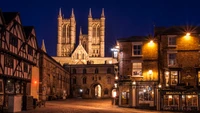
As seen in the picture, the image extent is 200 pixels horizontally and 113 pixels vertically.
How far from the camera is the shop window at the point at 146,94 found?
4512cm

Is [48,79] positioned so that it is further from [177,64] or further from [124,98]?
[177,64]

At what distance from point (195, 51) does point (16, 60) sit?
74.7 ft

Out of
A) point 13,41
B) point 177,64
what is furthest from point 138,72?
point 13,41

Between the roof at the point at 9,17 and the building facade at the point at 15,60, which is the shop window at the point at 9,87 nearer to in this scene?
the building facade at the point at 15,60

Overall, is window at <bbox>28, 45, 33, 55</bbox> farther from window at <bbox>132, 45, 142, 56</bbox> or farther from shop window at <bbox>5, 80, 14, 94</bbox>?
window at <bbox>132, 45, 142, 56</bbox>

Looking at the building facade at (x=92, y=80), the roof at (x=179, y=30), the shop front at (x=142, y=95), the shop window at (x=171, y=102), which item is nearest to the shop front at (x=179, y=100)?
the shop window at (x=171, y=102)

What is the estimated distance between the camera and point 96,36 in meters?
153

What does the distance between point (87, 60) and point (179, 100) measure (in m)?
90.4

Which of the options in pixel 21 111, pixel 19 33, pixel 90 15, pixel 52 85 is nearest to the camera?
pixel 21 111

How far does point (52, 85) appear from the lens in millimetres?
68875

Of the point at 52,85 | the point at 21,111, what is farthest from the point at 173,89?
the point at 52,85

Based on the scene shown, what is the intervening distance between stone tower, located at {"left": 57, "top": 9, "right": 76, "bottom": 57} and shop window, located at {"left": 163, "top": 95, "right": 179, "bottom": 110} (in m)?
109

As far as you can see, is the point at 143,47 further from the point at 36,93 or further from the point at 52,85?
the point at 52,85

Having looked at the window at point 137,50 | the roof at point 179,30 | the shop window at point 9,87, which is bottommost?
the shop window at point 9,87
